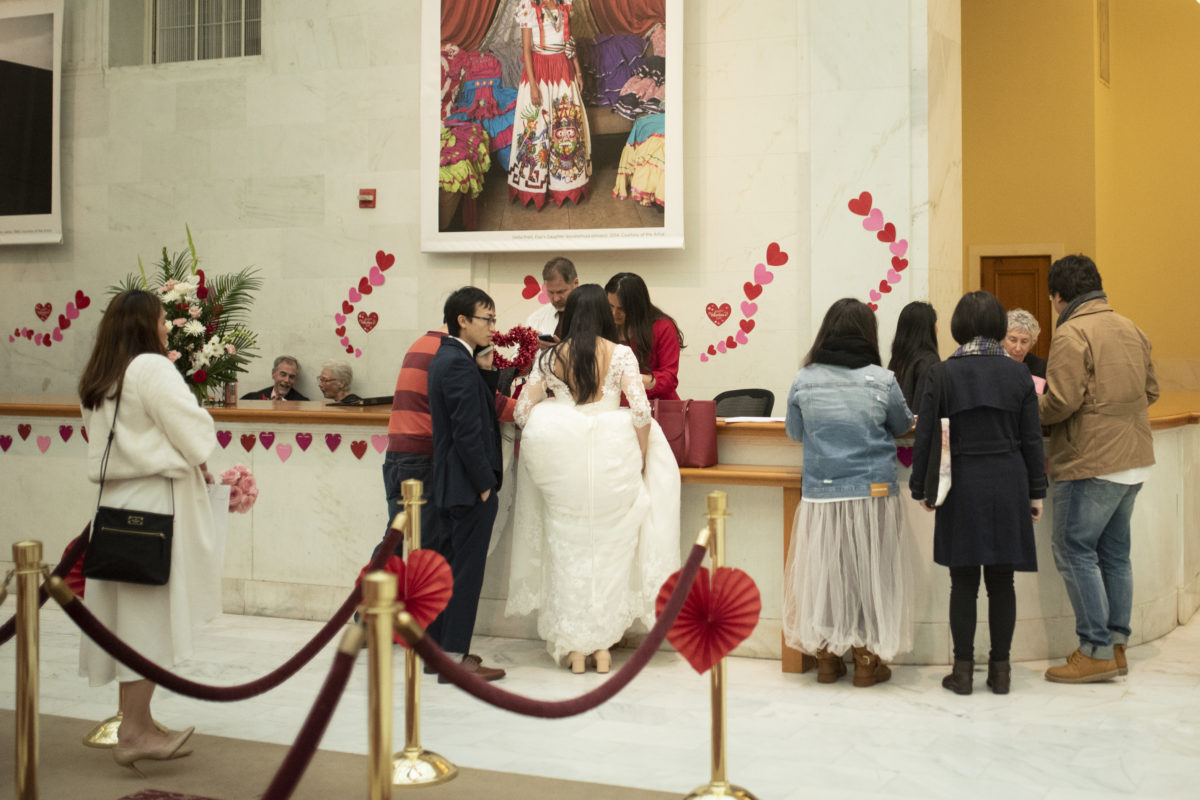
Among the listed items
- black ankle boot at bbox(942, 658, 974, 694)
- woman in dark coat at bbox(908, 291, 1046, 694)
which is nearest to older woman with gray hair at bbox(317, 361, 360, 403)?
woman in dark coat at bbox(908, 291, 1046, 694)

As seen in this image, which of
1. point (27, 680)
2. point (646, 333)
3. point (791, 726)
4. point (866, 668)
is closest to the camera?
point (27, 680)

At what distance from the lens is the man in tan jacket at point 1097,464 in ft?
17.4

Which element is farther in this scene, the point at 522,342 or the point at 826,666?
the point at 522,342

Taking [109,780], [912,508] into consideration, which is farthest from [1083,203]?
[109,780]

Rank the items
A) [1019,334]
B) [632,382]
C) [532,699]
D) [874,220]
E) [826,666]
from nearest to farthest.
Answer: [532,699], [826,666], [632,382], [1019,334], [874,220]

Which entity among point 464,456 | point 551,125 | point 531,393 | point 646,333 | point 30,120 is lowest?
point 464,456

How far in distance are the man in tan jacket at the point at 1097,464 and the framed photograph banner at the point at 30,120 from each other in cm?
817

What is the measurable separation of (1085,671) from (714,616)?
2350mm

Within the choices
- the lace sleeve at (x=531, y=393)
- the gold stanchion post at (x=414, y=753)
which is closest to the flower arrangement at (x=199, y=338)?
the lace sleeve at (x=531, y=393)

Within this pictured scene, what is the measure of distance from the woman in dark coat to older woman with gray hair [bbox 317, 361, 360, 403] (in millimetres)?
4851

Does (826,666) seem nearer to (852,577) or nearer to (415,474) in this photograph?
(852,577)

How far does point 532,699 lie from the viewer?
3.03 m

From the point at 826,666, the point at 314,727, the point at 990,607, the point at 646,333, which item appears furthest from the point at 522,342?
the point at 314,727

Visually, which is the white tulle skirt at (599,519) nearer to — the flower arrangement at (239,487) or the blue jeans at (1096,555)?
the flower arrangement at (239,487)
